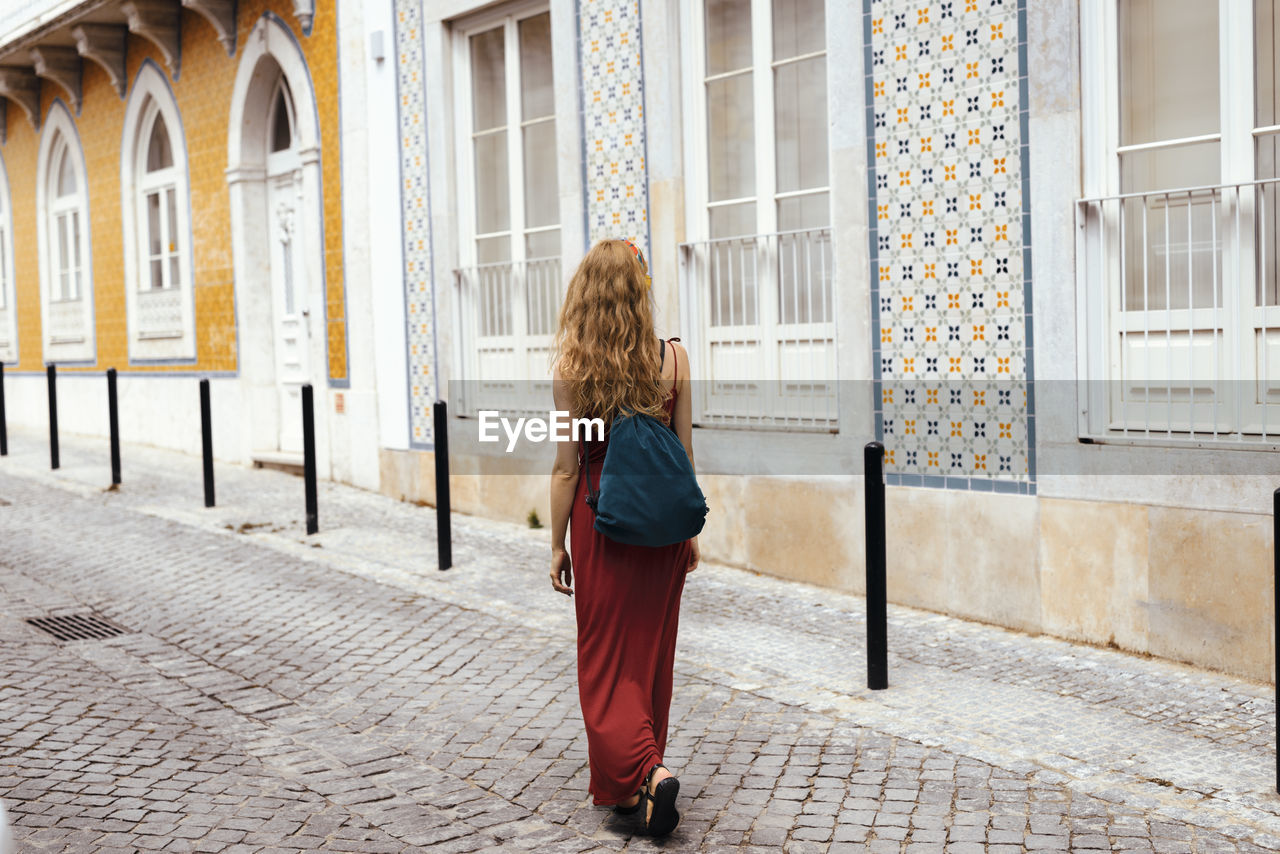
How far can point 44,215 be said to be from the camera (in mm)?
19172

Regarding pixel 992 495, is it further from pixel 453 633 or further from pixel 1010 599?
pixel 453 633

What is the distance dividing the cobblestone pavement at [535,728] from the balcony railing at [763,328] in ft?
3.43

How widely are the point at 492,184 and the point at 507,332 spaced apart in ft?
4.09

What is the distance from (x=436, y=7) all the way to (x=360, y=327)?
2.89m

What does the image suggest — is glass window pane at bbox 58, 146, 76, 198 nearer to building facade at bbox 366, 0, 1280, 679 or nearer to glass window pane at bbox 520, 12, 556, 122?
glass window pane at bbox 520, 12, 556, 122

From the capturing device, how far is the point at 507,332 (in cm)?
1014

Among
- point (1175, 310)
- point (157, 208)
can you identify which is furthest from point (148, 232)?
point (1175, 310)

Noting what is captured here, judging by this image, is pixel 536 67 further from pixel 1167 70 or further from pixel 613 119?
pixel 1167 70

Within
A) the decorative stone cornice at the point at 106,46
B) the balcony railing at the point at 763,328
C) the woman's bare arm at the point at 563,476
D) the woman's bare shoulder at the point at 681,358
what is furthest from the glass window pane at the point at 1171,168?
the decorative stone cornice at the point at 106,46

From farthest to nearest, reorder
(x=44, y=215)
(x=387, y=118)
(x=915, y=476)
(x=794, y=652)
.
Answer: (x=44, y=215), (x=387, y=118), (x=915, y=476), (x=794, y=652)

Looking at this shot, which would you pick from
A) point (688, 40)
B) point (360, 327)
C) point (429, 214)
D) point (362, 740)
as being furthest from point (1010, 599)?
point (360, 327)

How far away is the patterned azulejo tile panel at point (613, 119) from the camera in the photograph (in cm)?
865

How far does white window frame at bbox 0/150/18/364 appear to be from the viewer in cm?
2041

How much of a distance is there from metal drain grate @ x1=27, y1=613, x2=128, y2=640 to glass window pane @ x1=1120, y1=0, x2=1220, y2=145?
5.53 m
